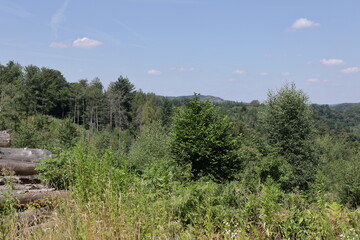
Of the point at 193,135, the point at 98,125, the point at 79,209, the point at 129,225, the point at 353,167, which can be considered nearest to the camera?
the point at 129,225

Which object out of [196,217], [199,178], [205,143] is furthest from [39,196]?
[205,143]

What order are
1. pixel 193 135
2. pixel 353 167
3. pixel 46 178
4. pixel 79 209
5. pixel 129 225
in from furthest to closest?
pixel 353 167, pixel 193 135, pixel 46 178, pixel 79 209, pixel 129 225

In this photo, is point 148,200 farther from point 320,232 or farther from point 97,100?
point 97,100

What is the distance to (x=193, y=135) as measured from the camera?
70.8 feet

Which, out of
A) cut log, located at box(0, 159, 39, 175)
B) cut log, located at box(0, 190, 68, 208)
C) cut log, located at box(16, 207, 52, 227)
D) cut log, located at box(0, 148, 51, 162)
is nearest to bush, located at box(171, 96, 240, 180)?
cut log, located at box(0, 148, 51, 162)

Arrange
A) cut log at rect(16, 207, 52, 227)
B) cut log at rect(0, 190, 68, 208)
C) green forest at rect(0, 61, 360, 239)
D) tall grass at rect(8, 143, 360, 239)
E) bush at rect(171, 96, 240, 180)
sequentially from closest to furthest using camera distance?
tall grass at rect(8, 143, 360, 239) → green forest at rect(0, 61, 360, 239) → cut log at rect(16, 207, 52, 227) → cut log at rect(0, 190, 68, 208) → bush at rect(171, 96, 240, 180)

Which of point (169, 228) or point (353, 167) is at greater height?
point (169, 228)

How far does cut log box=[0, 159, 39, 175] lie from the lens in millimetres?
4855

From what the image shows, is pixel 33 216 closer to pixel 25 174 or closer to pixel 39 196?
pixel 39 196

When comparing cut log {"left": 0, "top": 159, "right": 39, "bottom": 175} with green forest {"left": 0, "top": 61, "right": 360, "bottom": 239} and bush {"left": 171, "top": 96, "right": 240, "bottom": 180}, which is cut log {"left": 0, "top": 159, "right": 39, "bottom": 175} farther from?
bush {"left": 171, "top": 96, "right": 240, "bottom": 180}

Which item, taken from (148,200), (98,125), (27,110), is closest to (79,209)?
(148,200)

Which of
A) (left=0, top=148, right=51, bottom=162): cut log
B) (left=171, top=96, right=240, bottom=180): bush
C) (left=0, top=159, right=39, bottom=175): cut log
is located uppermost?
(left=0, top=148, right=51, bottom=162): cut log

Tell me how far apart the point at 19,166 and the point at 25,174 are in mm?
239

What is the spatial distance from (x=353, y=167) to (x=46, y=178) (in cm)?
3362
